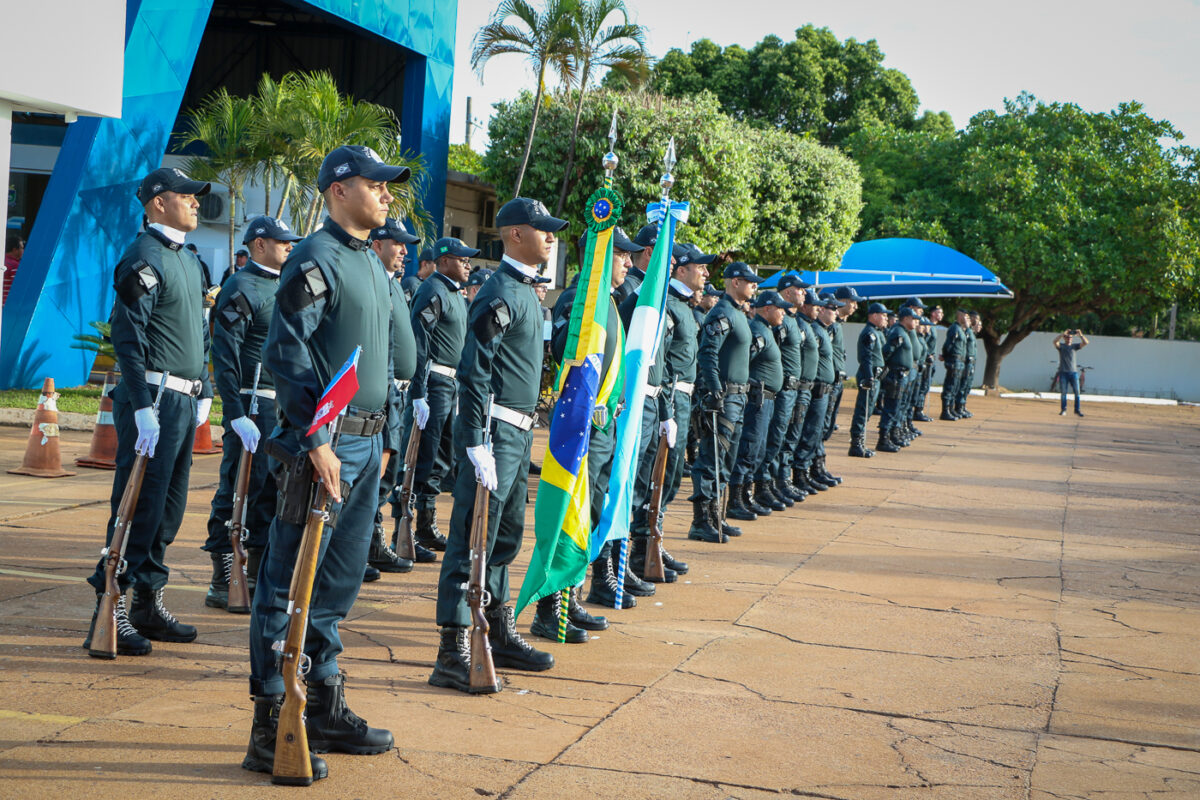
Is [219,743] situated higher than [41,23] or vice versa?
[41,23]

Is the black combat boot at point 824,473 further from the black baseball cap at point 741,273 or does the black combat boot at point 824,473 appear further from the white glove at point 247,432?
the white glove at point 247,432

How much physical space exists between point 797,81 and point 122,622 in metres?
39.2

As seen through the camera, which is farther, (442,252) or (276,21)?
(276,21)

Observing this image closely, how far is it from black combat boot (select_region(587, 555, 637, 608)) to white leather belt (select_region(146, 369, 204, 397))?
2.67 m

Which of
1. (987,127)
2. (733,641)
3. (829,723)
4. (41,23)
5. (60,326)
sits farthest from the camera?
(987,127)

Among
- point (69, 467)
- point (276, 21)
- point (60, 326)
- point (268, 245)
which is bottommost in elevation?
point (69, 467)

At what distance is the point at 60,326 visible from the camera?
16047 millimetres

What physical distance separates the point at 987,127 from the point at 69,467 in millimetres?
31633

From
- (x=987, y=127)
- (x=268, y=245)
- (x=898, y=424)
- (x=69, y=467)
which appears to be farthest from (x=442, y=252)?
(x=987, y=127)

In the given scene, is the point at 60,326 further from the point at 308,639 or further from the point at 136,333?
the point at 308,639

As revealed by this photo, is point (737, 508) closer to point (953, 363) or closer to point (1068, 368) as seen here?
point (953, 363)

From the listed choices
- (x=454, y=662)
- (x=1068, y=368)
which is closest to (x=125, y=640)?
(x=454, y=662)

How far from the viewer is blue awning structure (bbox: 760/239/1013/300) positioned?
74.7 ft

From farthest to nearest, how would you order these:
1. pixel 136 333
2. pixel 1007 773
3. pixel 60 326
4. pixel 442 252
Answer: pixel 60 326
pixel 442 252
pixel 136 333
pixel 1007 773
